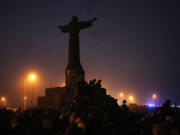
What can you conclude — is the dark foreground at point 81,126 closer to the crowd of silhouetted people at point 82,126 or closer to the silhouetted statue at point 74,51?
the crowd of silhouetted people at point 82,126

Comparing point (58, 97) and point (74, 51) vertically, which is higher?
point (74, 51)

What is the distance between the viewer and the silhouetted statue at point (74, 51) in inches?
879

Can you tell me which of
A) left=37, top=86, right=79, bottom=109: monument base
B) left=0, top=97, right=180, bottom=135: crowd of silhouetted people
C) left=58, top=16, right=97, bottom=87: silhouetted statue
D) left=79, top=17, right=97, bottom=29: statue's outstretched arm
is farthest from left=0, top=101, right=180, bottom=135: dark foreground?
left=79, top=17, right=97, bottom=29: statue's outstretched arm

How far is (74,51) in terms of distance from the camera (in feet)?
74.9

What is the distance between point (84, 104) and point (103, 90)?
4.87 metres

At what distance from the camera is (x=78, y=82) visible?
18.3m

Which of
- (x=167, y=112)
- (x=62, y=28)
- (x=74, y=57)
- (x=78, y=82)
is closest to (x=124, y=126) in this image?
(x=167, y=112)

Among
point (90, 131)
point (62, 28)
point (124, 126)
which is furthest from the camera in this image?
point (62, 28)

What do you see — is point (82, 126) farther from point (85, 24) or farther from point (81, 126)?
point (85, 24)

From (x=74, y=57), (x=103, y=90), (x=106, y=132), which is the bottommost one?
(x=106, y=132)

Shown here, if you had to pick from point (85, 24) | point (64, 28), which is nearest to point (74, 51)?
point (85, 24)

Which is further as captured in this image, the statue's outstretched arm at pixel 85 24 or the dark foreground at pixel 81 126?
the statue's outstretched arm at pixel 85 24

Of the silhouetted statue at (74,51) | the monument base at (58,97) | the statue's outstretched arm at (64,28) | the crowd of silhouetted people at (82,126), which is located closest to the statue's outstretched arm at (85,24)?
the silhouetted statue at (74,51)

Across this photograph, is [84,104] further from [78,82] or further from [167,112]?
[167,112]
